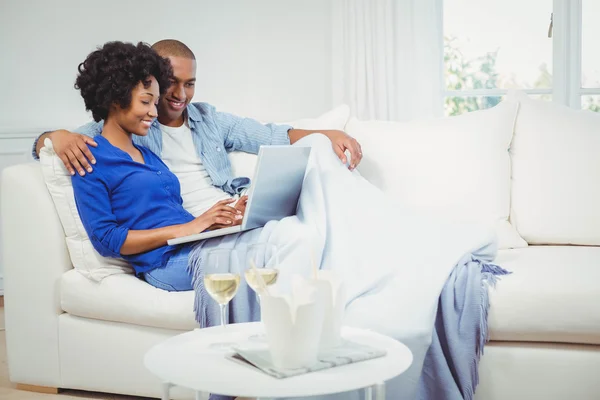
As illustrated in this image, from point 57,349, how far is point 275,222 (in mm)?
834

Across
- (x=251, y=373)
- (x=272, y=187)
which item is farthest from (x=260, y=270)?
(x=272, y=187)

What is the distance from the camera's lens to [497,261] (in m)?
2.48

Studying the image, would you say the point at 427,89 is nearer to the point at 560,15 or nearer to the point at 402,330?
the point at 560,15

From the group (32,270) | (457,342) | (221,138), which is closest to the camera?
(457,342)

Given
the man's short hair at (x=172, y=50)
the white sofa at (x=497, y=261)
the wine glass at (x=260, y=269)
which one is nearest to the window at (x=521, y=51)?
the white sofa at (x=497, y=261)

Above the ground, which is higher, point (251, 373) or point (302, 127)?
point (302, 127)

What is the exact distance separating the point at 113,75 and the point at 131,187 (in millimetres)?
351

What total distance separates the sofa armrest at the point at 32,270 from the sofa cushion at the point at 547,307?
53.8 inches

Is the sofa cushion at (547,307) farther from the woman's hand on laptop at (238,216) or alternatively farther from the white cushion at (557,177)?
the woman's hand on laptop at (238,216)

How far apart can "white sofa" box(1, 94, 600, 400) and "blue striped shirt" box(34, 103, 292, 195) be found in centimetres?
7

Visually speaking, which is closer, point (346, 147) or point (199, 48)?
point (346, 147)

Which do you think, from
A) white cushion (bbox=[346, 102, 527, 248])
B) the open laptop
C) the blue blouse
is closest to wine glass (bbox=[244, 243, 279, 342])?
the open laptop

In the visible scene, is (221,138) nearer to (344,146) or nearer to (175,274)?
(344,146)

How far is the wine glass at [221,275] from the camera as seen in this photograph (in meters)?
1.55
